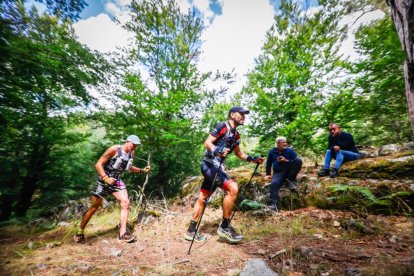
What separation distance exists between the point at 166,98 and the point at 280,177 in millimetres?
5298

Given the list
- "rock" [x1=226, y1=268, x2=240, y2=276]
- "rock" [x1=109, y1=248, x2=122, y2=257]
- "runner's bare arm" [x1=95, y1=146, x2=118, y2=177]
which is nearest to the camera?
"rock" [x1=226, y1=268, x2=240, y2=276]

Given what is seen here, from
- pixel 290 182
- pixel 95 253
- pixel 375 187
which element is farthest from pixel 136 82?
pixel 375 187

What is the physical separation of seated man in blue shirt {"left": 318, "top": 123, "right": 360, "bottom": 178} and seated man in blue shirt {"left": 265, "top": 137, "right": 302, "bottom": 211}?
1003 millimetres

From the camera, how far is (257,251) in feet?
10.1

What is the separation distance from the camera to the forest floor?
2.39 metres

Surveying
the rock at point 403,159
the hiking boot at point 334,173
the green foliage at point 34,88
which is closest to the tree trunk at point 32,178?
the green foliage at point 34,88

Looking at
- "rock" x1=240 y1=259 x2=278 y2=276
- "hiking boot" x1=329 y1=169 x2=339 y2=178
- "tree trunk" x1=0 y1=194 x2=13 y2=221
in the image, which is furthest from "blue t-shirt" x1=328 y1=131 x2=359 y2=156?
"tree trunk" x1=0 y1=194 x2=13 y2=221

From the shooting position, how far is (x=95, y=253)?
11.5 ft

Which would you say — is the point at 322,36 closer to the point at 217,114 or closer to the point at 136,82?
the point at 217,114

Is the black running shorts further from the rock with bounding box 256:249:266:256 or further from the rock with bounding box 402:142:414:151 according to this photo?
the rock with bounding box 402:142:414:151

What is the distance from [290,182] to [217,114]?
4802 millimetres

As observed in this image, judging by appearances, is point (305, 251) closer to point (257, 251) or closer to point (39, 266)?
point (257, 251)

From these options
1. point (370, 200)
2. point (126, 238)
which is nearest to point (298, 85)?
point (370, 200)

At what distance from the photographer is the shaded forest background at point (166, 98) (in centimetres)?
566
